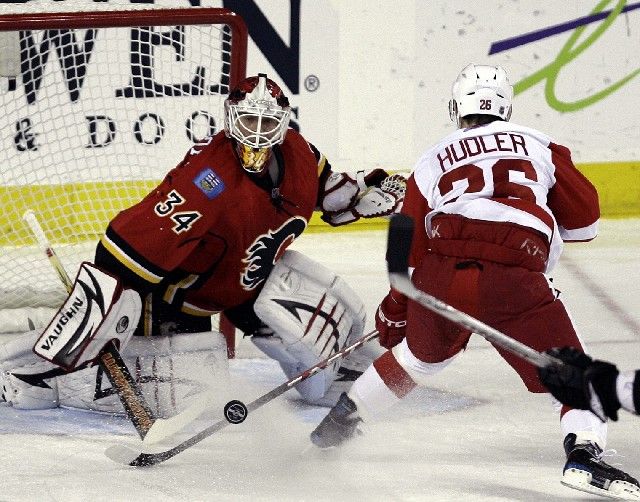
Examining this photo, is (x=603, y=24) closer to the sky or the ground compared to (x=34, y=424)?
closer to the sky

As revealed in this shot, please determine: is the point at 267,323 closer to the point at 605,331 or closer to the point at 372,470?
the point at 372,470

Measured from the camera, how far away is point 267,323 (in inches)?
137

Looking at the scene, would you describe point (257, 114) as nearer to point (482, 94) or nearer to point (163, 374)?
point (482, 94)

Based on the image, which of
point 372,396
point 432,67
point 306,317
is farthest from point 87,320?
point 432,67

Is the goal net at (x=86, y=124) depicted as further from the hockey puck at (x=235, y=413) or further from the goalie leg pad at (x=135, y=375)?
the hockey puck at (x=235, y=413)

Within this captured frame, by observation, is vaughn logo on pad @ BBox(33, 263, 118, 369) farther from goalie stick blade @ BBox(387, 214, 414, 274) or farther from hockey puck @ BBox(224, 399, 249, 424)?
goalie stick blade @ BBox(387, 214, 414, 274)

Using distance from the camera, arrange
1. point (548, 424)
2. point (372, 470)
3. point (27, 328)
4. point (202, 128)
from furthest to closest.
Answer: point (202, 128), point (27, 328), point (548, 424), point (372, 470)

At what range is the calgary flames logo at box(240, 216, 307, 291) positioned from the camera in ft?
11.4

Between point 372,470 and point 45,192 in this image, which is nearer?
point 372,470

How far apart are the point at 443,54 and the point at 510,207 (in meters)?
2.60

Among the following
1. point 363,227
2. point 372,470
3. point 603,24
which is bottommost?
point 363,227

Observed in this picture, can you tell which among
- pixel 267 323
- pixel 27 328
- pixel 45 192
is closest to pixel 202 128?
pixel 45 192

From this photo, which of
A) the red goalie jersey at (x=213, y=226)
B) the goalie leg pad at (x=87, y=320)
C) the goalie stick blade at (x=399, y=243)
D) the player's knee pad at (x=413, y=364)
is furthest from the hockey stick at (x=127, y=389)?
the goalie stick blade at (x=399, y=243)

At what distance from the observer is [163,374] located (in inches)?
136
